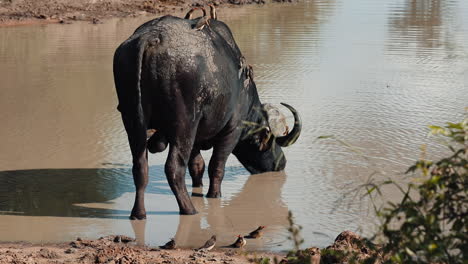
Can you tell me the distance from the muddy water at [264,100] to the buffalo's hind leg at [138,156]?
11cm

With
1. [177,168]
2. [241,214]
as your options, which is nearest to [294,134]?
[241,214]

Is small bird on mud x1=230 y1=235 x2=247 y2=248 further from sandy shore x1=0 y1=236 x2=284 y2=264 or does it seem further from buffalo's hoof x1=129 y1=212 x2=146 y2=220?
buffalo's hoof x1=129 y1=212 x2=146 y2=220

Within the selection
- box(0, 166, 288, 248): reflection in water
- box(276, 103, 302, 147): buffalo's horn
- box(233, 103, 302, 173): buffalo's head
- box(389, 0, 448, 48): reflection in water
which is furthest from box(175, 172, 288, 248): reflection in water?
box(389, 0, 448, 48): reflection in water

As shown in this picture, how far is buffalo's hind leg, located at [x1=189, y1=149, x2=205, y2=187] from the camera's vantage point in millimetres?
7266

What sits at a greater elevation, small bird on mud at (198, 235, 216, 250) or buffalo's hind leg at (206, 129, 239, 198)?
buffalo's hind leg at (206, 129, 239, 198)

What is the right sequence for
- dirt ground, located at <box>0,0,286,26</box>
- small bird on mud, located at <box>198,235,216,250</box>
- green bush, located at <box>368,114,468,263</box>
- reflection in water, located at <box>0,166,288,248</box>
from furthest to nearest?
dirt ground, located at <box>0,0,286,26</box>
reflection in water, located at <box>0,166,288,248</box>
small bird on mud, located at <box>198,235,216,250</box>
green bush, located at <box>368,114,468,263</box>

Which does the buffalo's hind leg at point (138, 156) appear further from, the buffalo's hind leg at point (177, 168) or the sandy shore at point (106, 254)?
the sandy shore at point (106, 254)

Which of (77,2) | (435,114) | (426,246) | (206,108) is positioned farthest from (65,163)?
(77,2)

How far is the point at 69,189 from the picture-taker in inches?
286

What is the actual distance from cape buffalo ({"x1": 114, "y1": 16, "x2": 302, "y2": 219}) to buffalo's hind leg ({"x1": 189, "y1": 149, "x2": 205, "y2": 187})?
40 cm

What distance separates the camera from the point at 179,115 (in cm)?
616

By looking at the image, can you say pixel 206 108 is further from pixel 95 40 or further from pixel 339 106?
pixel 95 40

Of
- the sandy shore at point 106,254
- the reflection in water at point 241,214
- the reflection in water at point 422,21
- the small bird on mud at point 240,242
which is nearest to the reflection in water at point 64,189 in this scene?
the reflection in water at point 241,214

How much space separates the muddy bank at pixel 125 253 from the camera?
211 inches
